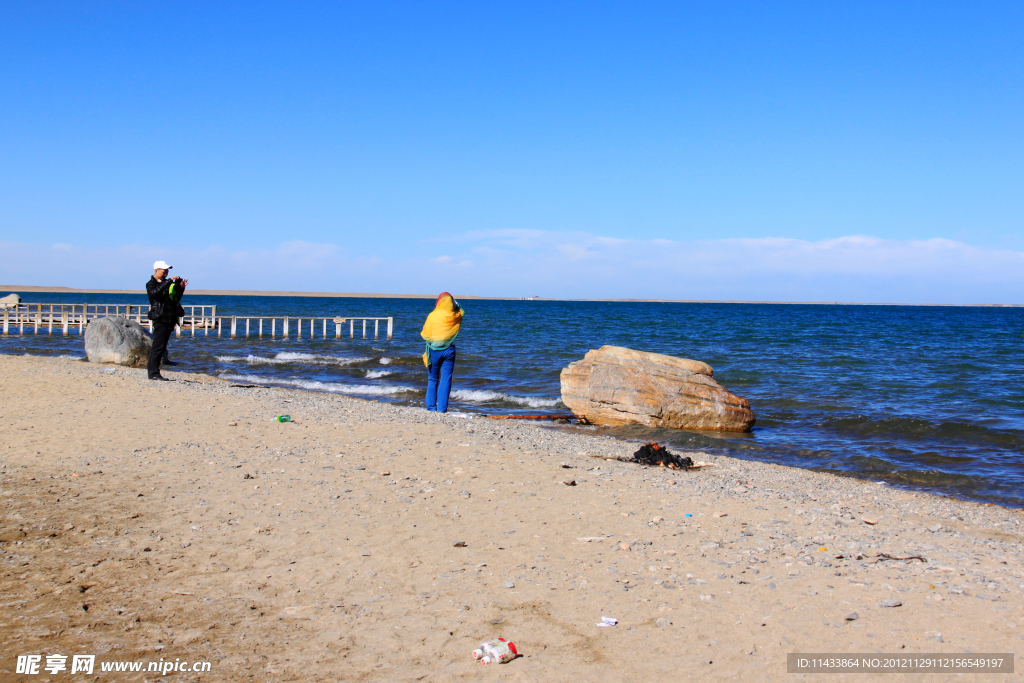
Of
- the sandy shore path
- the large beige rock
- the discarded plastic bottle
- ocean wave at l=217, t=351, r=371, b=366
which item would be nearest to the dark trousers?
the sandy shore path

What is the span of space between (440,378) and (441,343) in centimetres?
99

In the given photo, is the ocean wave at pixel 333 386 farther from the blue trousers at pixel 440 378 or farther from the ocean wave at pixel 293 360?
the blue trousers at pixel 440 378

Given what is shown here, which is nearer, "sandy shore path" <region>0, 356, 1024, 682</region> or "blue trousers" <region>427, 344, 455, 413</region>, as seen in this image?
"sandy shore path" <region>0, 356, 1024, 682</region>

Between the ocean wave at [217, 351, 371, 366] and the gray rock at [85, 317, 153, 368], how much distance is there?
4.66 m

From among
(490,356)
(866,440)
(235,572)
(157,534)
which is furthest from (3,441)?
(490,356)

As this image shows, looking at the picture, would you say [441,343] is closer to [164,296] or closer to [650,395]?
[650,395]

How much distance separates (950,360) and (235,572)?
29.1 m

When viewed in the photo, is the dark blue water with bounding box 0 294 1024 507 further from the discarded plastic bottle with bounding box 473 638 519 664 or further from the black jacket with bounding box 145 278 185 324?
the discarded plastic bottle with bounding box 473 638 519 664

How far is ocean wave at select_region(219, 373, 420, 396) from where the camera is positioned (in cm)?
1678

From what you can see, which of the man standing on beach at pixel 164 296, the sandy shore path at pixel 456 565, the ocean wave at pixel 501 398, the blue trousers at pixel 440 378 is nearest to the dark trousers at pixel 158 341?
the man standing on beach at pixel 164 296

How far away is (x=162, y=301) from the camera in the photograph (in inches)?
464

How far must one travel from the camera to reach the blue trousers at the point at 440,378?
10.8 metres

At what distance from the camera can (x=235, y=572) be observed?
4195mm

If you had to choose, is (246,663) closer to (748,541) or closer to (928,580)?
(748,541)
